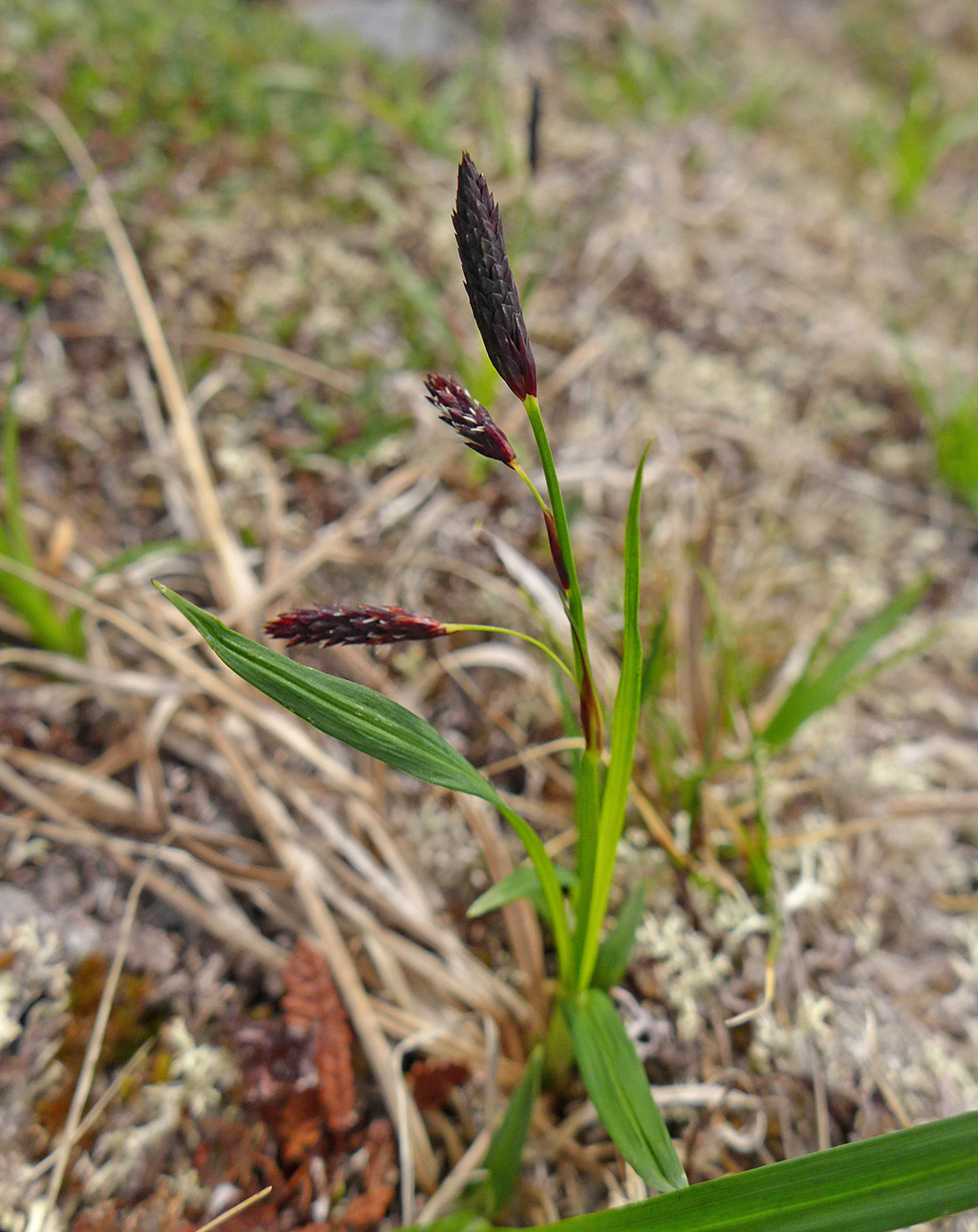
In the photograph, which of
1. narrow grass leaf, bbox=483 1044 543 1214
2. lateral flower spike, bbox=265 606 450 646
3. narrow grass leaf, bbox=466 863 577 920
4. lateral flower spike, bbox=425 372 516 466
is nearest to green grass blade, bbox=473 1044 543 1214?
narrow grass leaf, bbox=483 1044 543 1214

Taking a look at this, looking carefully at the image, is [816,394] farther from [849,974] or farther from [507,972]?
[507,972]

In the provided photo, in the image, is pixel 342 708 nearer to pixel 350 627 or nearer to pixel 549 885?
pixel 350 627

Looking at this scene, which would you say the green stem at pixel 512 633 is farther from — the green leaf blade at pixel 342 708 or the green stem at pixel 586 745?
the green leaf blade at pixel 342 708

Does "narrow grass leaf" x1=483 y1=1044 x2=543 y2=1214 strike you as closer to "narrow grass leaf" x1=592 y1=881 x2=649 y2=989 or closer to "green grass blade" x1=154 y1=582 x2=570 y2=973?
"narrow grass leaf" x1=592 y1=881 x2=649 y2=989

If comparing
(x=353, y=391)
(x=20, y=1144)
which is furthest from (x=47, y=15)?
(x=20, y=1144)

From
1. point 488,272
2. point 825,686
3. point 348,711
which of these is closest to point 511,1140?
point 348,711

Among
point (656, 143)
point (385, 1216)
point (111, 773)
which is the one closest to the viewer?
point (385, 1216)
